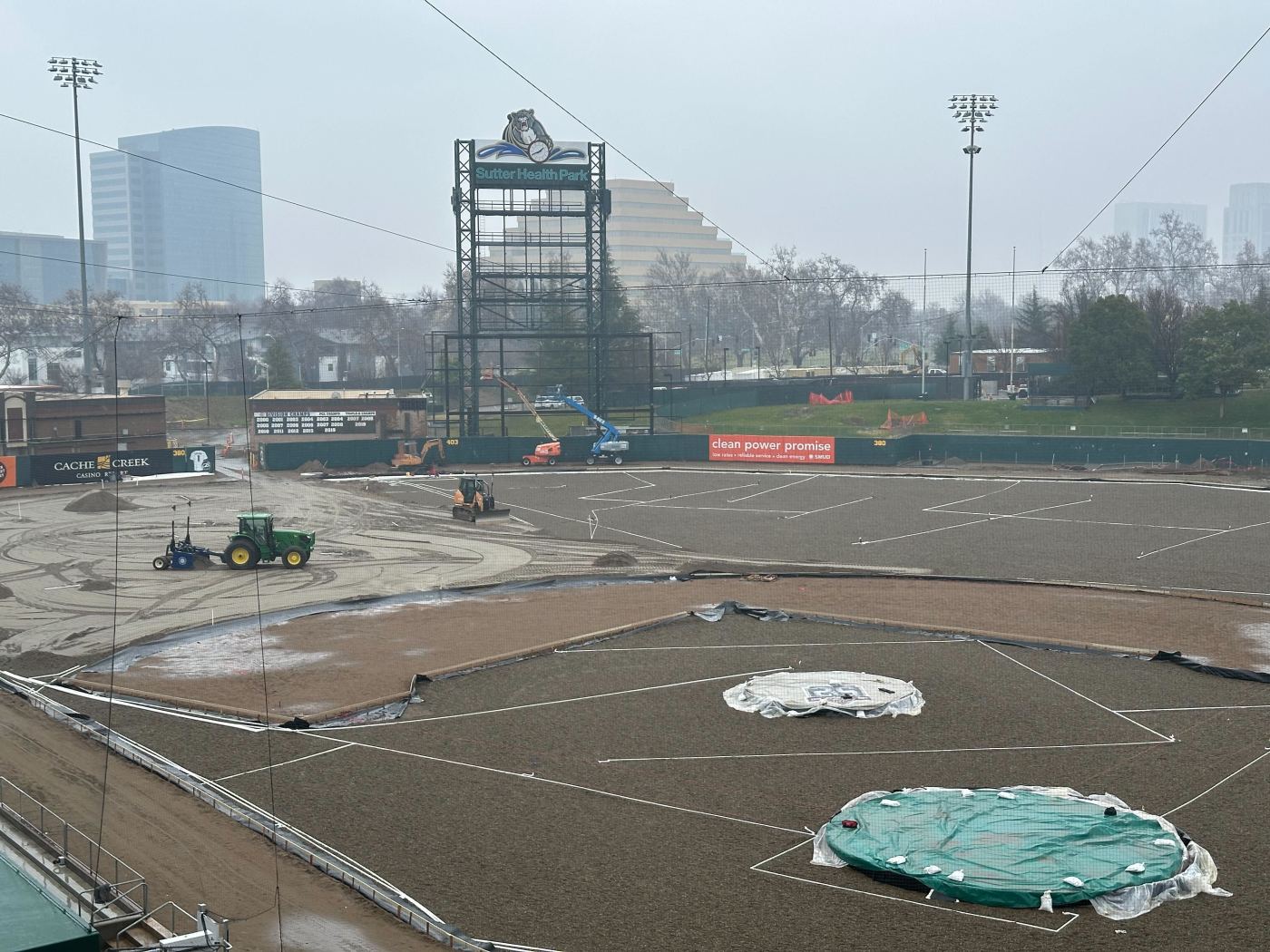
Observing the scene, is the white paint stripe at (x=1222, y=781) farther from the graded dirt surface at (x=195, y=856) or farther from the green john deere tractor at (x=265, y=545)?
the green john deere tractor at (x=265, y=545)

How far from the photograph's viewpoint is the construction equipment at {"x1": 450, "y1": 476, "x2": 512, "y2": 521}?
42.9 meters

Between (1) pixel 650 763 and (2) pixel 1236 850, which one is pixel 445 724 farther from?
(2) pixel 1236 850

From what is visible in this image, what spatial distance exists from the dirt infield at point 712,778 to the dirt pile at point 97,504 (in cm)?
2818

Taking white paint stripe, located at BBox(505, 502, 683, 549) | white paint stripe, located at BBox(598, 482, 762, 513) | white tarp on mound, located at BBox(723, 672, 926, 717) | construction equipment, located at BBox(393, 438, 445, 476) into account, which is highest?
construction equipment, located at BBox(393, 438, 445, 476)

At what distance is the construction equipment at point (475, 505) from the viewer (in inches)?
1690

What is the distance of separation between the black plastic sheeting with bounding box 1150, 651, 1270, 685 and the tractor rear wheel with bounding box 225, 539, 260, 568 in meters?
23.1

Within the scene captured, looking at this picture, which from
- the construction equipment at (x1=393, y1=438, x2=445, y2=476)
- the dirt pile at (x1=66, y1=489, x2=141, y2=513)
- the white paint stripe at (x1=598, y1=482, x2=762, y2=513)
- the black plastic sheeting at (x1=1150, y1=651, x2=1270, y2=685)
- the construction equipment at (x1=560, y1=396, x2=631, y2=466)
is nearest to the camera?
the black plastic sheeting at (x1=1150, y1=651, x2=1270, y2=685)

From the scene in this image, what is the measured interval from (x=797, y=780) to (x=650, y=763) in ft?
7.19

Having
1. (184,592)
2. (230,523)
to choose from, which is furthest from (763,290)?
(184,592)

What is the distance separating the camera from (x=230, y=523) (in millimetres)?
42281

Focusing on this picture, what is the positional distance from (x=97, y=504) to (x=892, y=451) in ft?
119

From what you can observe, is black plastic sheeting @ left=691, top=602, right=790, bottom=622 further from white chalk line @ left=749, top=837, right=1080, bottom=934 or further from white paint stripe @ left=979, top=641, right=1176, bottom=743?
white chalk line @ left=749, top=837, right=1080, bottom=934

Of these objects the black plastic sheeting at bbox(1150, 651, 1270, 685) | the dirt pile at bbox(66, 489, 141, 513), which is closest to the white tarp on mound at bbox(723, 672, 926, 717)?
the black plastic sheeting at bbox(1150, 651, 1270, 685)

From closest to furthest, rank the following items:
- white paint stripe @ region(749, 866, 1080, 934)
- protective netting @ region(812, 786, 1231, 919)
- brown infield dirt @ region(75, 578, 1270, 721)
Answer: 1. white paint stripe @ region(749, 866, 1080, 934)
2. protective netting @ region(812, 786, 1231, 919)
3. brown infield dirt @ region(75, 578, 1270, 721)
